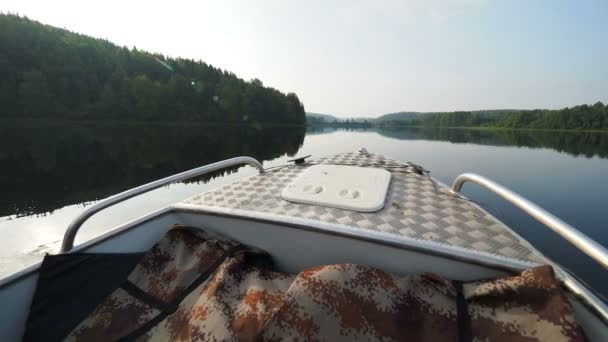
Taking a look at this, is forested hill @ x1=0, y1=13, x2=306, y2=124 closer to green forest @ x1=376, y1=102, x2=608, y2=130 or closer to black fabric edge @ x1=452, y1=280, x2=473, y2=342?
black fabric edge @ x1=452, y1=280, x2=473, y2=342

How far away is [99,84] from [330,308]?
41237 millimetres

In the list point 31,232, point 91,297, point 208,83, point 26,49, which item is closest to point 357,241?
point 91,297

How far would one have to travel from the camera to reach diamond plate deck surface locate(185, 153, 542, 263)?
1196 mm

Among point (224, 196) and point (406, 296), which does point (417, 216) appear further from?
point (224, 196)

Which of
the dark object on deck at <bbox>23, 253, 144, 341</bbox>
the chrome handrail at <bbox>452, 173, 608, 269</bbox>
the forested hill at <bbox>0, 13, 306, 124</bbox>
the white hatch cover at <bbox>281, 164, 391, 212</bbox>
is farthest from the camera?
the forested hill at <bbox>0, 13, 306, 124</bbox>

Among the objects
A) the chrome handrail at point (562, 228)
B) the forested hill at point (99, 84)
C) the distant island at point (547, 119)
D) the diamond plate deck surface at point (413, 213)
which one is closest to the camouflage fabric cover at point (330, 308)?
the chrome handrail at point (562, 228)

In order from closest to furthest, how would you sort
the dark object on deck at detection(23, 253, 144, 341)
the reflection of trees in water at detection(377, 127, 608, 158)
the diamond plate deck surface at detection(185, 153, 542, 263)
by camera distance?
the dark object on deck at detection(23, 253, 144, 341), the diamond plate deck surface at detection(185, 153, 542, 263), the reflection of trees in water at detection(377, 127, 608, 158)

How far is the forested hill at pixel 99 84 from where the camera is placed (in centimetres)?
2597

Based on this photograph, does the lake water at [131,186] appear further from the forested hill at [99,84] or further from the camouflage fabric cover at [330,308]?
the forested hill at [99,84]

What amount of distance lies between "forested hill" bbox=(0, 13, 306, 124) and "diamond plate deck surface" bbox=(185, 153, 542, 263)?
3575 cm

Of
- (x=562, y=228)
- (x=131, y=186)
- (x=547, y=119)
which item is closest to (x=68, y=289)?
(x=562, y=228)

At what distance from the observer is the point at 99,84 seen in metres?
31.8

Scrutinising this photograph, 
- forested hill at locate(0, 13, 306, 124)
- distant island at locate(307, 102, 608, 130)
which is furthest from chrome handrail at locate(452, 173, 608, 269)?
distant island at locate(307, 102, 608, 130)

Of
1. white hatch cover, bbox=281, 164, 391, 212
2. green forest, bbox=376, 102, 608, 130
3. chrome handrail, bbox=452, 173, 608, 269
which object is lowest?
white hatch cover, bbox=281, 164, 391, 212
